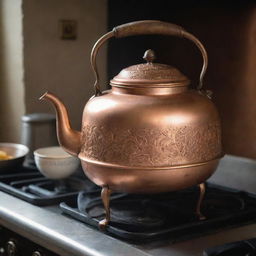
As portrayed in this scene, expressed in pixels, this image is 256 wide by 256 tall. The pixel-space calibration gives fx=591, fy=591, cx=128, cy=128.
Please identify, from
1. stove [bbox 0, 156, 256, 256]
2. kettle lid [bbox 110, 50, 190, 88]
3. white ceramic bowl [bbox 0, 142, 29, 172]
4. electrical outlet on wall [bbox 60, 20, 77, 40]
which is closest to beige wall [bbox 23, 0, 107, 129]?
electrical outlet on wall [bbox 60, 20, 77, 40]

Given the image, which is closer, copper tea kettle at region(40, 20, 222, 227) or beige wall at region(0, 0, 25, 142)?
copper tea kettle at region(40, 20, 222, 227)

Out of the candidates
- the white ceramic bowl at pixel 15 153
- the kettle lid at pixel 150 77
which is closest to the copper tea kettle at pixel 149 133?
the kettle lid at pixel 150 77

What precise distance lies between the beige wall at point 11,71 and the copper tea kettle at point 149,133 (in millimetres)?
723

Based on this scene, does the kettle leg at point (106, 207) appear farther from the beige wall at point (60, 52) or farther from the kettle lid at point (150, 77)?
the beige wall at point (60, 52)

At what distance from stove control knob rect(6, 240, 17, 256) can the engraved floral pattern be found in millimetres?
285

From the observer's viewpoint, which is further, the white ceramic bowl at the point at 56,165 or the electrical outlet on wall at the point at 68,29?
the electrical outlet on wall at the point at 68,29

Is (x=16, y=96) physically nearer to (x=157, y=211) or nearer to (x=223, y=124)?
(x=223, y=124)

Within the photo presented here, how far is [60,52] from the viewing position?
6.25 ft

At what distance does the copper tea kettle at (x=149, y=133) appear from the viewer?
110 cm

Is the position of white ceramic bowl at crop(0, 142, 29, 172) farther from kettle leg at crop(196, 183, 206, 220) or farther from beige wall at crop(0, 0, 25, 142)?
kettle leg at crop(196, 183, 206, 220)

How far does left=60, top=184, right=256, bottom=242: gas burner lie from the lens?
1.12 metres

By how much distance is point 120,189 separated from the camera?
116 cm

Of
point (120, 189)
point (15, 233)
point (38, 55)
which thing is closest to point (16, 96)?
point (38, 55)

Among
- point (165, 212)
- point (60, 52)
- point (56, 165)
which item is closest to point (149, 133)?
point (165, 212)
